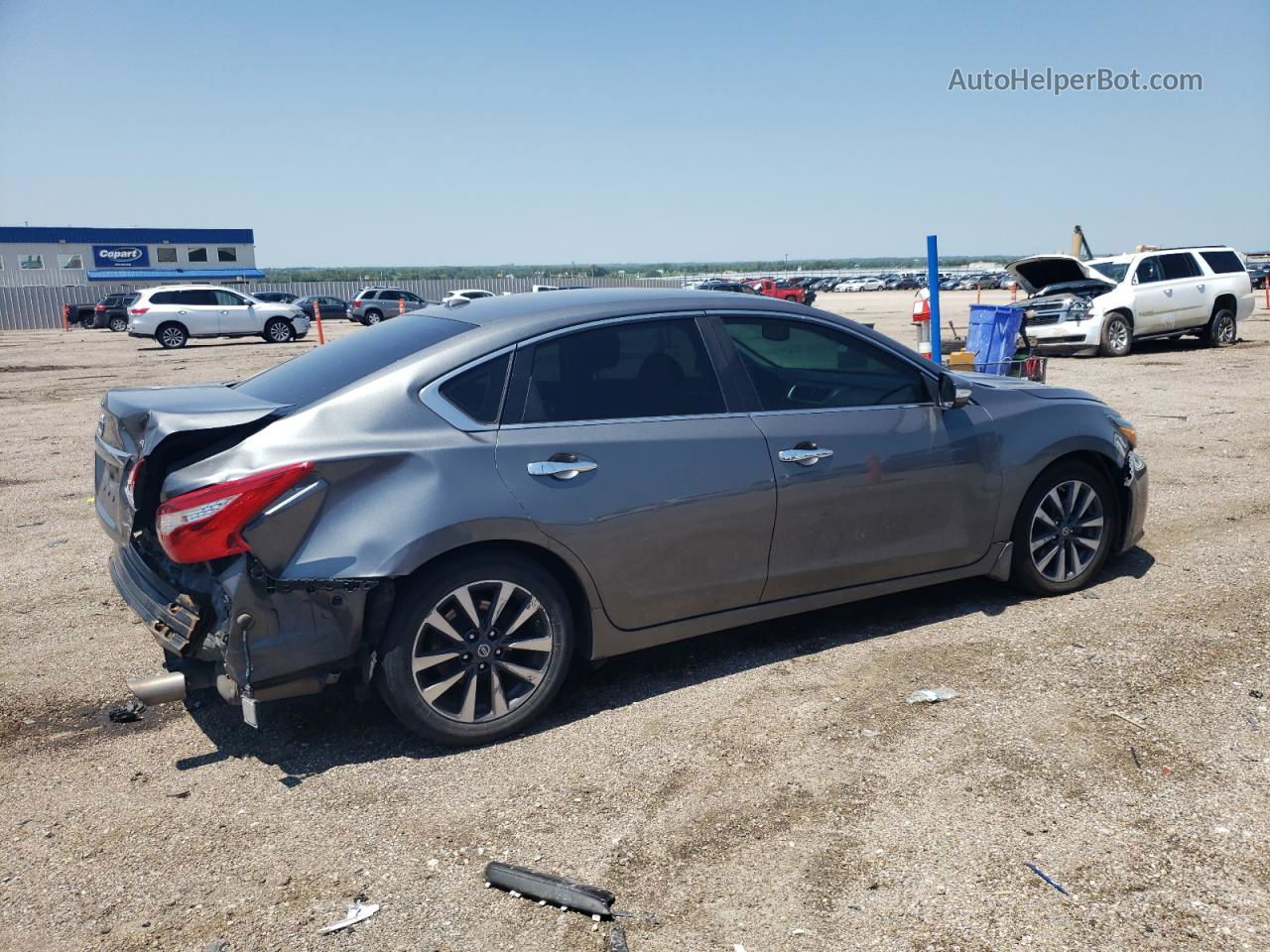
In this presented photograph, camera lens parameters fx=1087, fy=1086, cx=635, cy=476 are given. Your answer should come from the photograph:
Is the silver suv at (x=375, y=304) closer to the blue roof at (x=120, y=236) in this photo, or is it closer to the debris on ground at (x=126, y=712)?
the blue roof at (x=120, y=236)

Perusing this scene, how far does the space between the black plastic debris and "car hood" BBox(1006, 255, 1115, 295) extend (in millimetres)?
17692

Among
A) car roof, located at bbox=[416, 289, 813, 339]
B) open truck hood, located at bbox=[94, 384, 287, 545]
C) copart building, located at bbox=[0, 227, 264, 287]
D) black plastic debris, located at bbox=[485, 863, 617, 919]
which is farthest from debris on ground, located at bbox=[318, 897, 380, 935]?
copart building, located at bbox=[0, 227, 264, 287]

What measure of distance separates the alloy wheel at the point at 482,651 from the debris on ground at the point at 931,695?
5.02 feet

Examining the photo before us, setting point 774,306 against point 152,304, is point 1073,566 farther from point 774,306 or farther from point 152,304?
point 152,304

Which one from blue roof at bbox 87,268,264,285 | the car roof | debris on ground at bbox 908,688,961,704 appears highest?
blue roof at bbox 87,268,264,285

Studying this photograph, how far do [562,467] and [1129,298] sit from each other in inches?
701

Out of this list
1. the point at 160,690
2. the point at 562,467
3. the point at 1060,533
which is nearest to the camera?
the point at 160,690

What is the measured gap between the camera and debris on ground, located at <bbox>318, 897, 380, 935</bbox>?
3.10 meters

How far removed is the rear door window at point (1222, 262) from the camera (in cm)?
2055

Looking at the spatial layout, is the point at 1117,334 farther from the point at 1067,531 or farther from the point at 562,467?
the point at 562,467

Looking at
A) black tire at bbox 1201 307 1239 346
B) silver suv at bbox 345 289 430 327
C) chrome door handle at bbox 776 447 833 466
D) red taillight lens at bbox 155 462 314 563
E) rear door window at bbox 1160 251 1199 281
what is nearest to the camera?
red taillight lens at bbox 155 462 314 563

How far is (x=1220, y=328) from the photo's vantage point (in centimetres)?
2044

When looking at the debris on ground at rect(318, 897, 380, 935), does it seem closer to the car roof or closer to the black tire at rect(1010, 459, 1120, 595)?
the car roof

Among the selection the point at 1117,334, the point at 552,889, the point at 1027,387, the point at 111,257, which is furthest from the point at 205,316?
the point at 111,257
